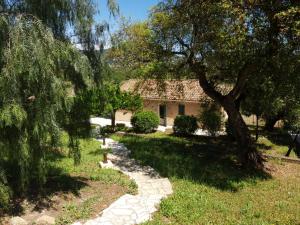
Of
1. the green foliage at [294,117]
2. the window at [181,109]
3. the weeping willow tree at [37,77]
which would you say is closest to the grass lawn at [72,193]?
the weeping willow tree at [37,77]

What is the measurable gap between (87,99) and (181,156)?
292 inches

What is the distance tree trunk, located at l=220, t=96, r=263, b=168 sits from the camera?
1412 cm

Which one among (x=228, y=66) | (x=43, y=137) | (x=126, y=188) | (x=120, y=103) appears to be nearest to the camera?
(x=43, y=137)

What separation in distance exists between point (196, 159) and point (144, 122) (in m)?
9.12

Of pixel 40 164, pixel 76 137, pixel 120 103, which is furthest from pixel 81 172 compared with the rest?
pixel 120 103

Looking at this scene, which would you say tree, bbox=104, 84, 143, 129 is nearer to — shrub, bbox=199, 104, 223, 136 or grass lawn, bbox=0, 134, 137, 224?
shrub, bbox=199, 104, 223, 136

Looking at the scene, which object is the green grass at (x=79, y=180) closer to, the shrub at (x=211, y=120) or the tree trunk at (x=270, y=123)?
the shrub at (x=211, y=120)

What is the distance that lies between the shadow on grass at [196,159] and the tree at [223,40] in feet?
3.92

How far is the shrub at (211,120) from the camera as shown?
2097 centimetres

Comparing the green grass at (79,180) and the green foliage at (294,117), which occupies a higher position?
the green foliage at (294,117)

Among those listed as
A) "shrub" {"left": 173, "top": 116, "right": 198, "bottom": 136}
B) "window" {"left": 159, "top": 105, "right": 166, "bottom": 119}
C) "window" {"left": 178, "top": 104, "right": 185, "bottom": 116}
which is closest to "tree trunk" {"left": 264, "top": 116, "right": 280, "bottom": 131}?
"shrub" {"left": 173, "top": 116, "right": 198, "bottom": 136}

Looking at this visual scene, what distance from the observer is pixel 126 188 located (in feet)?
35.5

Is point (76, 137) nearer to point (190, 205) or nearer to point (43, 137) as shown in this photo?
point (43, 137)

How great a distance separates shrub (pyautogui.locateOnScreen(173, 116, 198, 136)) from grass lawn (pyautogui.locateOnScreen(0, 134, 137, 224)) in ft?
35.3
